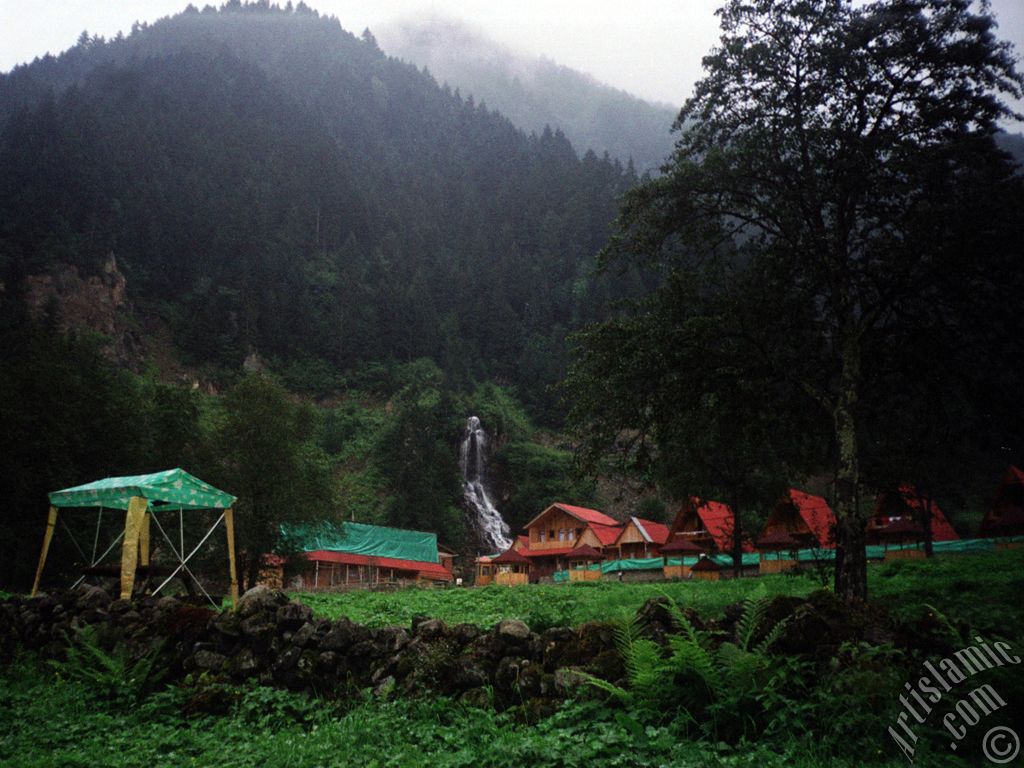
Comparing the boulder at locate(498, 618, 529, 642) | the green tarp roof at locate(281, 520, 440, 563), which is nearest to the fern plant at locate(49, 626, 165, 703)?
the boulder at locate(498, 618, 529, 642)

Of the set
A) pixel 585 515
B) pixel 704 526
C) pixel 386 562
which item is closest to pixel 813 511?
pixel 704 526

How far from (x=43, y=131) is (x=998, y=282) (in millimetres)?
138188

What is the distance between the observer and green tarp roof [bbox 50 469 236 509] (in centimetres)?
1456

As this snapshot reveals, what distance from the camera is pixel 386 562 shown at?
53.1m

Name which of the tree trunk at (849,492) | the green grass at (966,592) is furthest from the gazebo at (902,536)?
the tree trunk at (849,492)

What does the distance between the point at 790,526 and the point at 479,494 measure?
47157mm

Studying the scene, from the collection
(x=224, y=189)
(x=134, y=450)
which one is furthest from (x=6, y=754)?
(x=224, y=189)

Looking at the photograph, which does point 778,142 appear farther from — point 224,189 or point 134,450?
point 224,189

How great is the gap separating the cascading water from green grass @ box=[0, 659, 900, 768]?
65.1 metres

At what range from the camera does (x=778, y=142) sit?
14.6 meters

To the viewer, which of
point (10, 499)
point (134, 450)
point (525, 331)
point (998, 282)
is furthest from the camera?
point (525, 331)

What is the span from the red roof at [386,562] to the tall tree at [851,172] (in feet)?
133

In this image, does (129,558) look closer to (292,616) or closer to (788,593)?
(292,616)

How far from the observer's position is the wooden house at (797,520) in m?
39.7
